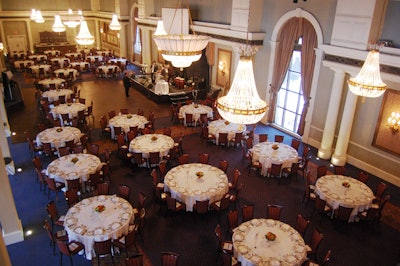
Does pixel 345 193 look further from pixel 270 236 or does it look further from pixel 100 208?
pixel 100 208

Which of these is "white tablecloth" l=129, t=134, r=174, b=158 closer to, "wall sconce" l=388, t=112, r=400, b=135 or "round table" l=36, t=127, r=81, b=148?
"round table" l=36, t=127, r=81, b=148

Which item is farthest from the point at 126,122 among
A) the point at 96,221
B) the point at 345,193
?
the point at 345,193

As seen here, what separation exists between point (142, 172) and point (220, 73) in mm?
8477

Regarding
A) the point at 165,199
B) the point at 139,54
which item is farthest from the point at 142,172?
the point at 139,54

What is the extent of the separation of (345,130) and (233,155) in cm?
387

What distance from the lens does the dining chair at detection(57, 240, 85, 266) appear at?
21.2 ft

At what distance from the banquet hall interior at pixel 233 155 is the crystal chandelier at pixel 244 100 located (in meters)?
0.02

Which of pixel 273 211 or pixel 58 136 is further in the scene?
pixel 58 136

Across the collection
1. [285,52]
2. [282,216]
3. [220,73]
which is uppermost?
[285,52]

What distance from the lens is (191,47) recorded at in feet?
23.5

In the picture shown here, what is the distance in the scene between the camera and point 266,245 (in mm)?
6371

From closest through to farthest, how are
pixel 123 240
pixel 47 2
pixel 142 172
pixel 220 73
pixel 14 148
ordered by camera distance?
pixel 123 240 < pixel 142 172 < pixel 14 148 < pixel 220 73 < pixel 47 2

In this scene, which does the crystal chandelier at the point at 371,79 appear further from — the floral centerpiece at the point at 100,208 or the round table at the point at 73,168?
the round table at the point at 73,168

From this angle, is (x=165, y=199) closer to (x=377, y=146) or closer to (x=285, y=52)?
(x=377, y=146)
